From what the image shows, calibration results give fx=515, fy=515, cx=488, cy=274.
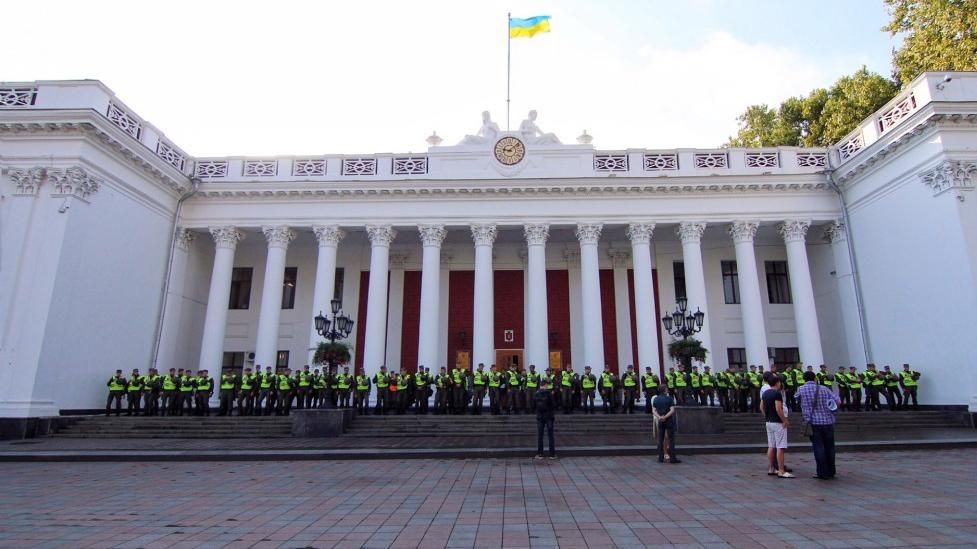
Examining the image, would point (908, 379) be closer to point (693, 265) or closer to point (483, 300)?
point (693, 265)

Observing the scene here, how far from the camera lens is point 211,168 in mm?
20531

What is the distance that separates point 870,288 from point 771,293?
4.38m

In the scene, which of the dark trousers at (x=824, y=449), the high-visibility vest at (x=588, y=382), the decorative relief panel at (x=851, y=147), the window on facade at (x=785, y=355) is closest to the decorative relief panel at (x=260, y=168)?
the high-visibility vest at (x=588, y=382)

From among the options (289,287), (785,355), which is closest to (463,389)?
(289,287)

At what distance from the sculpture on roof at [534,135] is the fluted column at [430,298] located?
4926 millimetres

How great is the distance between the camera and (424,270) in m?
19.5

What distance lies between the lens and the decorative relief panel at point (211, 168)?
20.4 metres

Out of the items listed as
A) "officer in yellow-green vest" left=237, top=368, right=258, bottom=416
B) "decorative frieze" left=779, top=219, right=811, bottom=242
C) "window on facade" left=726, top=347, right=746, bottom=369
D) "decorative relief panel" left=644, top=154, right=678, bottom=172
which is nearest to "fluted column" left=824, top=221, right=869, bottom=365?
"decorative frieze" left=779, top=219, right=811, bottom=242

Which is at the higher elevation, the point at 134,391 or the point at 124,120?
the point at 124,120

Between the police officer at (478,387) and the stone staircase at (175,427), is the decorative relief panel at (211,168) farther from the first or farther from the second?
the police officer at (478,387)

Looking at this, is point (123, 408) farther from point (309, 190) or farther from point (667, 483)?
point (667, 483)

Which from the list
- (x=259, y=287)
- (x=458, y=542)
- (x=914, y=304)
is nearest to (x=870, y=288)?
(x=914, y=304)

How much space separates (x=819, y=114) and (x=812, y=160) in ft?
34.7

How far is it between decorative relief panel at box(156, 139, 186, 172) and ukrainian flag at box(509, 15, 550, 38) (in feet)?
45.8
